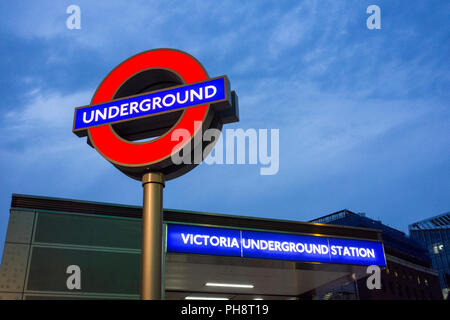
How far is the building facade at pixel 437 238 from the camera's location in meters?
117

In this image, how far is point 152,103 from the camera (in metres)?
8.29

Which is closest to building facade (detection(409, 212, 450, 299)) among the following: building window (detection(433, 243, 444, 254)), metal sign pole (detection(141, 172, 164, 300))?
building window (detection(433, 243, 444, 254))

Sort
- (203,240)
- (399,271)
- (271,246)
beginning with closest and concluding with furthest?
(203,240) → (271,246) → (399,271)

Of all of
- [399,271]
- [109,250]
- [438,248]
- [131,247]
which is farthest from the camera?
[438,248]

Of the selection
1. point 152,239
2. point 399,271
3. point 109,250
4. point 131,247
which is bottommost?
point 152,239

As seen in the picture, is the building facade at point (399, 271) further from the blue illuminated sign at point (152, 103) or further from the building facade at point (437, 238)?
the blue illuminated sign at point (152, 103)

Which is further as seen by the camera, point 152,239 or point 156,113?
point 156,113

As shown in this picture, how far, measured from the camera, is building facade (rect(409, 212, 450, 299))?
117300 mm

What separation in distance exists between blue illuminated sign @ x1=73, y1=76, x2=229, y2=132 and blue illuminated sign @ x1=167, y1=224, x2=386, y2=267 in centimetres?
463

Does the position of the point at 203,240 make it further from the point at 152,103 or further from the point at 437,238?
the point at 437,238

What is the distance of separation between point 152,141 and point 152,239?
1.80m

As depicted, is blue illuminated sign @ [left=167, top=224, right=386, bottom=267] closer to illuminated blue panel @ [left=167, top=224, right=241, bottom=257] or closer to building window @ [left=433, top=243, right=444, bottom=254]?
illuminated blue panel @ [left=167, top=224, right=241, bottom=257]

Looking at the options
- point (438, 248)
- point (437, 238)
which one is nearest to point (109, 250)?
point (438, 248)

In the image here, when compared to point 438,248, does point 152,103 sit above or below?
below
